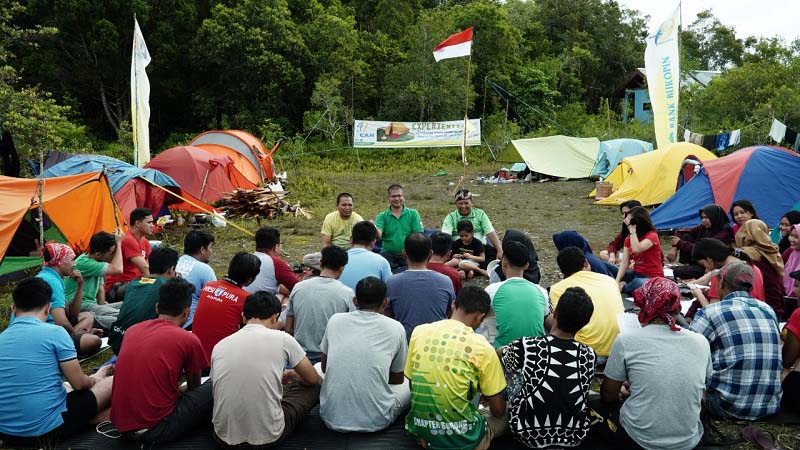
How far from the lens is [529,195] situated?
16031 millimetres

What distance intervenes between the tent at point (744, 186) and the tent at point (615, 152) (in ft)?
22.9

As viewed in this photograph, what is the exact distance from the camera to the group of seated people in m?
3.30

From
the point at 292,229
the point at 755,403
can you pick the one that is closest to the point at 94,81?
the point at 292,229

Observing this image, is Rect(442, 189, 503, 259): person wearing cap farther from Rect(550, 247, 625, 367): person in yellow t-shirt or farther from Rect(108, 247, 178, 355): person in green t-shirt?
Rect(108, 247, 178, 355): person in green t-shirt

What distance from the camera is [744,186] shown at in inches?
402

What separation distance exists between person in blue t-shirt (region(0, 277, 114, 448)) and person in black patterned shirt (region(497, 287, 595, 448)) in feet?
9.04

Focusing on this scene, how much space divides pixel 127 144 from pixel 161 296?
57.6ft

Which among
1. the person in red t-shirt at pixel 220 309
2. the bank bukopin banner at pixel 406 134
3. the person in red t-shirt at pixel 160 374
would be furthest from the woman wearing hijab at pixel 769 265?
the bank bukopin banner at pixel 406 134

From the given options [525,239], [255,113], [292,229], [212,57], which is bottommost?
[292,229]

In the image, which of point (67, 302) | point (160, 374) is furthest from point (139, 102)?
point (160, 374)

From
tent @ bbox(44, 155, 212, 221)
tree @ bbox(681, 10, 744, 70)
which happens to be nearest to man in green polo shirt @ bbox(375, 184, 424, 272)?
tent @ bbox(44, 155, 212, 221)

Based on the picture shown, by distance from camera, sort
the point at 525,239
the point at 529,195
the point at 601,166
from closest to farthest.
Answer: the point at 525,239
the point at 529,195
the point at 601,166

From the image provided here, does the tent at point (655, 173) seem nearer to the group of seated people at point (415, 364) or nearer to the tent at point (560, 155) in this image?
the tent at point (560, 155)

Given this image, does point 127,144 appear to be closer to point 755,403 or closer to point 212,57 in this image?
point 212,57
